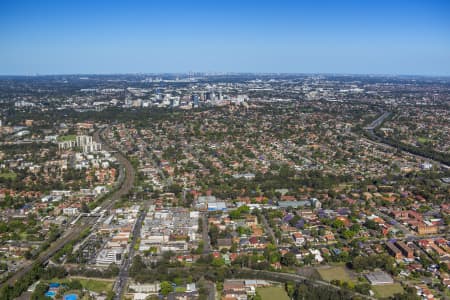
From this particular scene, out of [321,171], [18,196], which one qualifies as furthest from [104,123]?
[321,171]

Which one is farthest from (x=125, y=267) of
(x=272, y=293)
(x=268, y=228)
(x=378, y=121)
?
(x=378, y=121)

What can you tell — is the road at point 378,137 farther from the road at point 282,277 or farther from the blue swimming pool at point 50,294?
the blue swimming pool at point 50,294

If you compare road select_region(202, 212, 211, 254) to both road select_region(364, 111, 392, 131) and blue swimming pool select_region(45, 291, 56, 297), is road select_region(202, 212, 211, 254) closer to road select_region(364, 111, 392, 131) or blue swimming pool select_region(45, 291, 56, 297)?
blue swimming pool select_region(45, 291, 56, 297)

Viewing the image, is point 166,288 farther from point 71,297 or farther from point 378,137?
point 378,137

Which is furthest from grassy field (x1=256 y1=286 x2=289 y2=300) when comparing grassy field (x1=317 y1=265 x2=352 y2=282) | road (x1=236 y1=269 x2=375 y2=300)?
grassy field (x1=317 y1=265 x2=352 y2=282)

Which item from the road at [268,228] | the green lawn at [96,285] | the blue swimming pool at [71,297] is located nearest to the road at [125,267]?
the green lawn at [96,285]

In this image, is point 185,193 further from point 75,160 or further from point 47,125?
point 47,125
